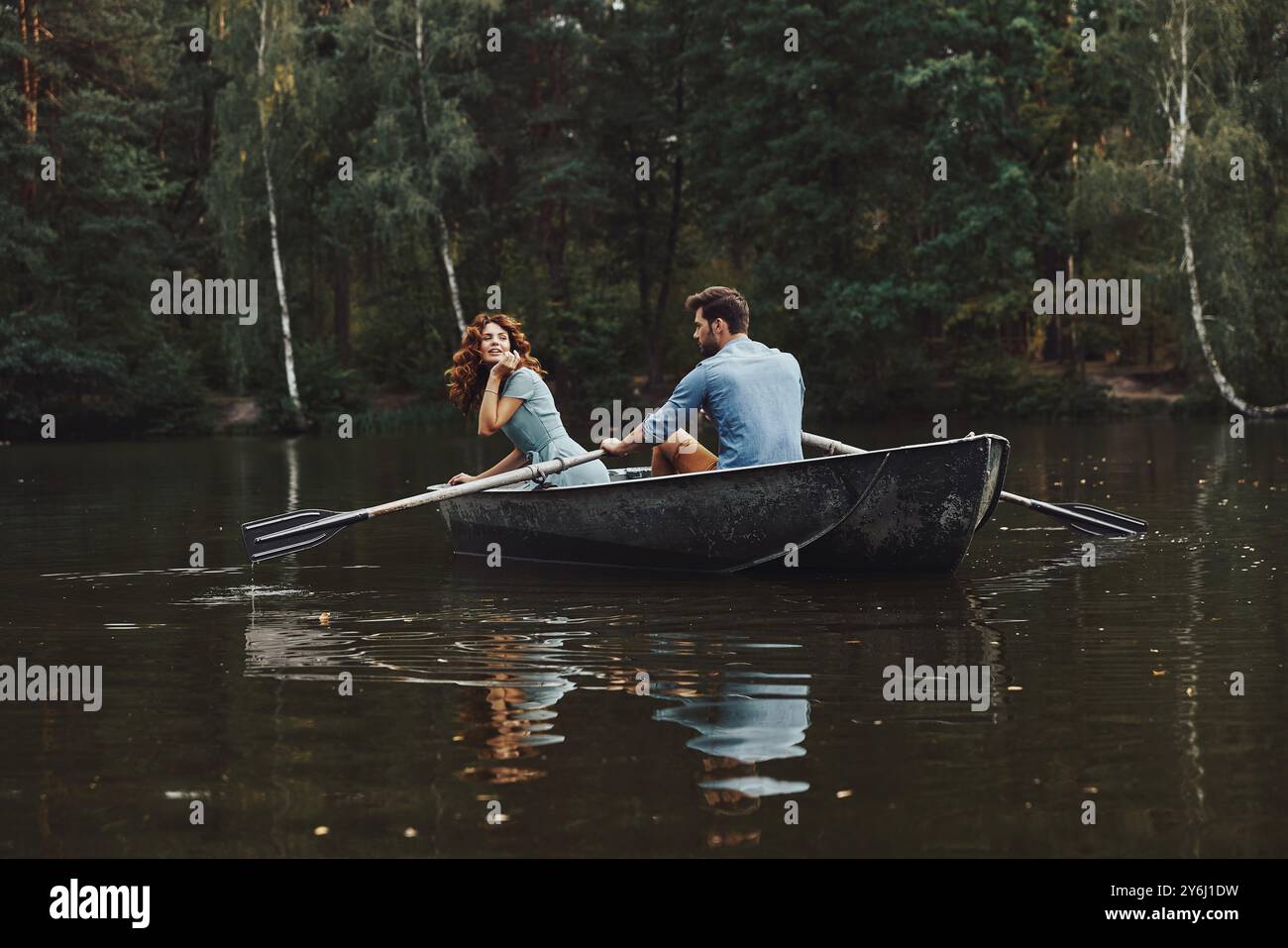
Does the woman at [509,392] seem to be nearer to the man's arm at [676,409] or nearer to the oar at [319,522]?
the oar at [319,522]

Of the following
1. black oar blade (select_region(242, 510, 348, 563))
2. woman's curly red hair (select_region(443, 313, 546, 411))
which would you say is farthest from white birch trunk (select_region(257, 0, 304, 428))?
black oar blade (select_region(242, 510, 348, 563))

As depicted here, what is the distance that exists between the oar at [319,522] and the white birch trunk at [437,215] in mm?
28903

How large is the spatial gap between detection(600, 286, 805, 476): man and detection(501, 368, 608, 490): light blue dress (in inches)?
44.4

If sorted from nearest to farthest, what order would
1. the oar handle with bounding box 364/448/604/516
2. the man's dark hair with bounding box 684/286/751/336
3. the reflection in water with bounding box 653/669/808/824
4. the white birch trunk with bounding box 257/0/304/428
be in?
the reflection in water with bounding box 653/669/808/824, the man's dark hair with bounding box 684/286/751/336, the oar handle with bounding box 364/448/604/516, the white birch trunk with bounding box 257/0/304/428

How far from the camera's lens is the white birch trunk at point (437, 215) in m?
39.5

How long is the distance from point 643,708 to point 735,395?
4168 millimetres

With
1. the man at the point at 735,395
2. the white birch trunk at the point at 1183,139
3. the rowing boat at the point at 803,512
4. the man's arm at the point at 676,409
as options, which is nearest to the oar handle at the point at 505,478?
the rowing boat at the point at 803,512

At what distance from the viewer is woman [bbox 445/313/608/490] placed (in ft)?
37.1

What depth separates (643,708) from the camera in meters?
6.35

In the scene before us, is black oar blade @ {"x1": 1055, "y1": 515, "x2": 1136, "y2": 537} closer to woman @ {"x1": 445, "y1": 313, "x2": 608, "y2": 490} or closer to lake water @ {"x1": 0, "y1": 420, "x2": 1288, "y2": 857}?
lake water @ {"x1": 0, "y1": 420, "x2": 1288, "y2": 857}

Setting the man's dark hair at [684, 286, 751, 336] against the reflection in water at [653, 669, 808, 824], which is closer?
the reflection in water at [653, 669, 808, 824]

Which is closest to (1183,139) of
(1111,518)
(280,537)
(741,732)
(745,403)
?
(1111,518)

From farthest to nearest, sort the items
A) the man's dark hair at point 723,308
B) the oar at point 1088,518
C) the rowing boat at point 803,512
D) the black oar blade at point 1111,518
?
the black oar blade at point 1111,518 < the oar at point 1088,518 < the man's dark hair at point 723,308 < the rowing boat at point 803,512
